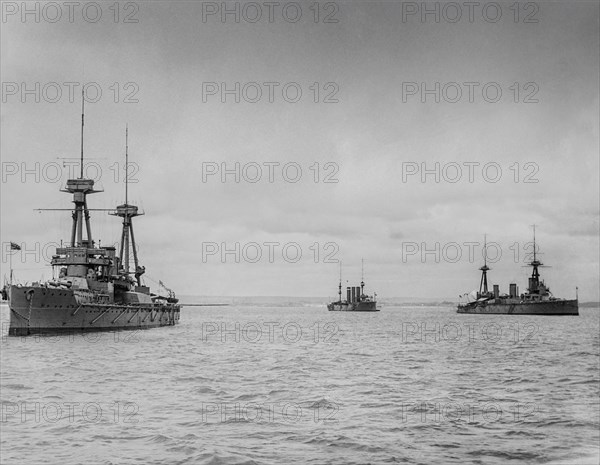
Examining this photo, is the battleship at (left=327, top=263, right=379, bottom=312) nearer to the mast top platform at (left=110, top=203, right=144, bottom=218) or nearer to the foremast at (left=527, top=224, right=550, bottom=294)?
the foremast at (left=527, top=224, right=550, bottom=294)

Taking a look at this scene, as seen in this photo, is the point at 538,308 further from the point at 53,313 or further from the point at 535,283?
the point at 53,313

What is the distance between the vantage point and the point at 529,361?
112ft

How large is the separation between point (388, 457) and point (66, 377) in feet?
55.9

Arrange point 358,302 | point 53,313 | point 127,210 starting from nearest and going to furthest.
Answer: point 53,313 → point 127,210 → point 358,302

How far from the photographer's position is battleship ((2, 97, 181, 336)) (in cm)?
5016

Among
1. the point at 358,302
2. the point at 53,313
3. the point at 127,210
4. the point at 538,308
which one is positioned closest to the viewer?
the point at 53,313

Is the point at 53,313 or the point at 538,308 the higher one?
the point at 53,313

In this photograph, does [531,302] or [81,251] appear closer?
[81,251]

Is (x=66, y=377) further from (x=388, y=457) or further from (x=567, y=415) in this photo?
(x=567, y=415)

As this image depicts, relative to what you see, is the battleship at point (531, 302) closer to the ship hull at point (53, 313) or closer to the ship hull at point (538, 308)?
the ship hull at point (538, 308)

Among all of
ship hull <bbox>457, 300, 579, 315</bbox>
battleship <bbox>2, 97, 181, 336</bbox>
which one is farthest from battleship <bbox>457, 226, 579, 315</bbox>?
battleship <bbox>2, 97, 181, 336</bbox>

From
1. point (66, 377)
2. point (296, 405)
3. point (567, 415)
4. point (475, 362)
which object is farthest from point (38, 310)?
point (567, 415)

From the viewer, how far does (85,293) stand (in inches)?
2202

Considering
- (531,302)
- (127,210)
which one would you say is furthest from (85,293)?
(531,302)
